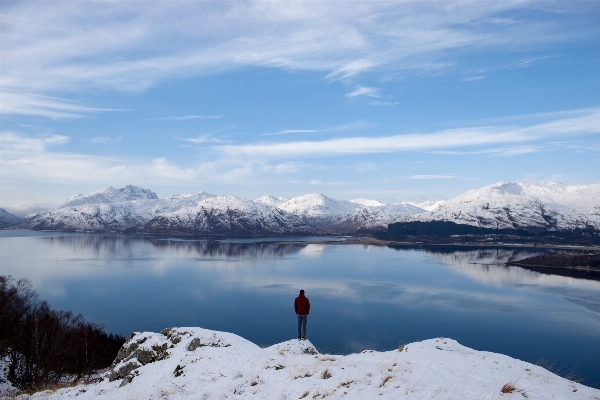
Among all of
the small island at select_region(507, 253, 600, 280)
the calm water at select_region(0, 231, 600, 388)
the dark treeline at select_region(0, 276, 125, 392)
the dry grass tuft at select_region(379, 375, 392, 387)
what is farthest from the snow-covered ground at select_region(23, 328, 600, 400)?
the small island at select_region(507, 253, 600, 280)

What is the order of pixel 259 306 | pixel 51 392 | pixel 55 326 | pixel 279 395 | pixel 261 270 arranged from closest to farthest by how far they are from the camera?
pixel 279 395, pixel 51 392, pixel 55 326, pixel 259 306, pixel 261 270

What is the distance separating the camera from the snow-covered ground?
30.3 ft

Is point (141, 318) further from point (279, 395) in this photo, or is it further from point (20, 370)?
point (279, 395)

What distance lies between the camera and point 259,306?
61250 millimetres

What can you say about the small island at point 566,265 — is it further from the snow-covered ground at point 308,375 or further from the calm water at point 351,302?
the snow-covered ground at point 308,375

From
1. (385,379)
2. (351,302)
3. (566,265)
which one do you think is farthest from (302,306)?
(566,265)

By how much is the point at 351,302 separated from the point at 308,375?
177ft

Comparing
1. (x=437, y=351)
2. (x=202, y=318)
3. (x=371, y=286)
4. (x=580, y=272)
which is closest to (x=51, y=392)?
(x=437, y=351)

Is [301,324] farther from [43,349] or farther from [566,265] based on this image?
[566,265]

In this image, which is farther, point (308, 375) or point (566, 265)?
point (566, 265)

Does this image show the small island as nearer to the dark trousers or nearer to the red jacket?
the dark trousers

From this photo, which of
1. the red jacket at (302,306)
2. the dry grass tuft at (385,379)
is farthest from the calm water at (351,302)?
the dry grass tuft at (385,379)

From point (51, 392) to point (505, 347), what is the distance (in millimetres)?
41698

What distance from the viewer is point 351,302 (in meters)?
63.7
